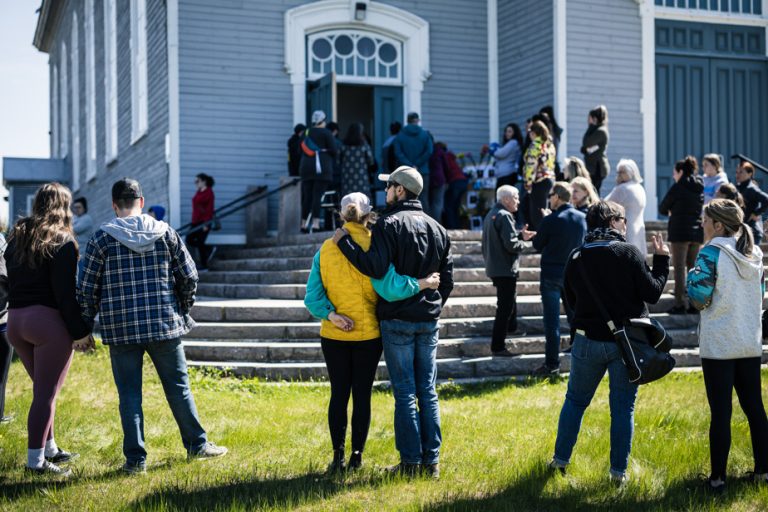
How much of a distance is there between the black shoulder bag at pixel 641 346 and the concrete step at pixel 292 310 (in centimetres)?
485

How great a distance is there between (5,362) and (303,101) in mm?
9329

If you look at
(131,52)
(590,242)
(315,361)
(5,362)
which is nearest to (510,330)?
(315,361)

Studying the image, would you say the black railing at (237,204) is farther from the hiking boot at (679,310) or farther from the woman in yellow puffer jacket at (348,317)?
the woman in yellow puffer jacket at (348,317)

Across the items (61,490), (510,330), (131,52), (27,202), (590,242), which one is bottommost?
(61,490)

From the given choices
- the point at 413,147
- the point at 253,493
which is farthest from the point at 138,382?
the point at 413,147

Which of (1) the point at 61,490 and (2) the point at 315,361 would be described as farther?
(2) the point at 315,361

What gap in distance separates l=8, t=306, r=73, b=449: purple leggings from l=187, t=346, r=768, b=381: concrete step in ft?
10.7

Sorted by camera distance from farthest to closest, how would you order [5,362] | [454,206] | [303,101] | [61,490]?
[303,101] < [454,206] < [5,362] < [61,490]

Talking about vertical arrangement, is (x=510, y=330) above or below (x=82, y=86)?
below

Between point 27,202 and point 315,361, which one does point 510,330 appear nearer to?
point 315,361

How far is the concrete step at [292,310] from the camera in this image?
395 inches

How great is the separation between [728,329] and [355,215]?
2.28 meters

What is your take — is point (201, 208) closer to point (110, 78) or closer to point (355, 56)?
point (355, 56)

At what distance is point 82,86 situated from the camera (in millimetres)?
24766
